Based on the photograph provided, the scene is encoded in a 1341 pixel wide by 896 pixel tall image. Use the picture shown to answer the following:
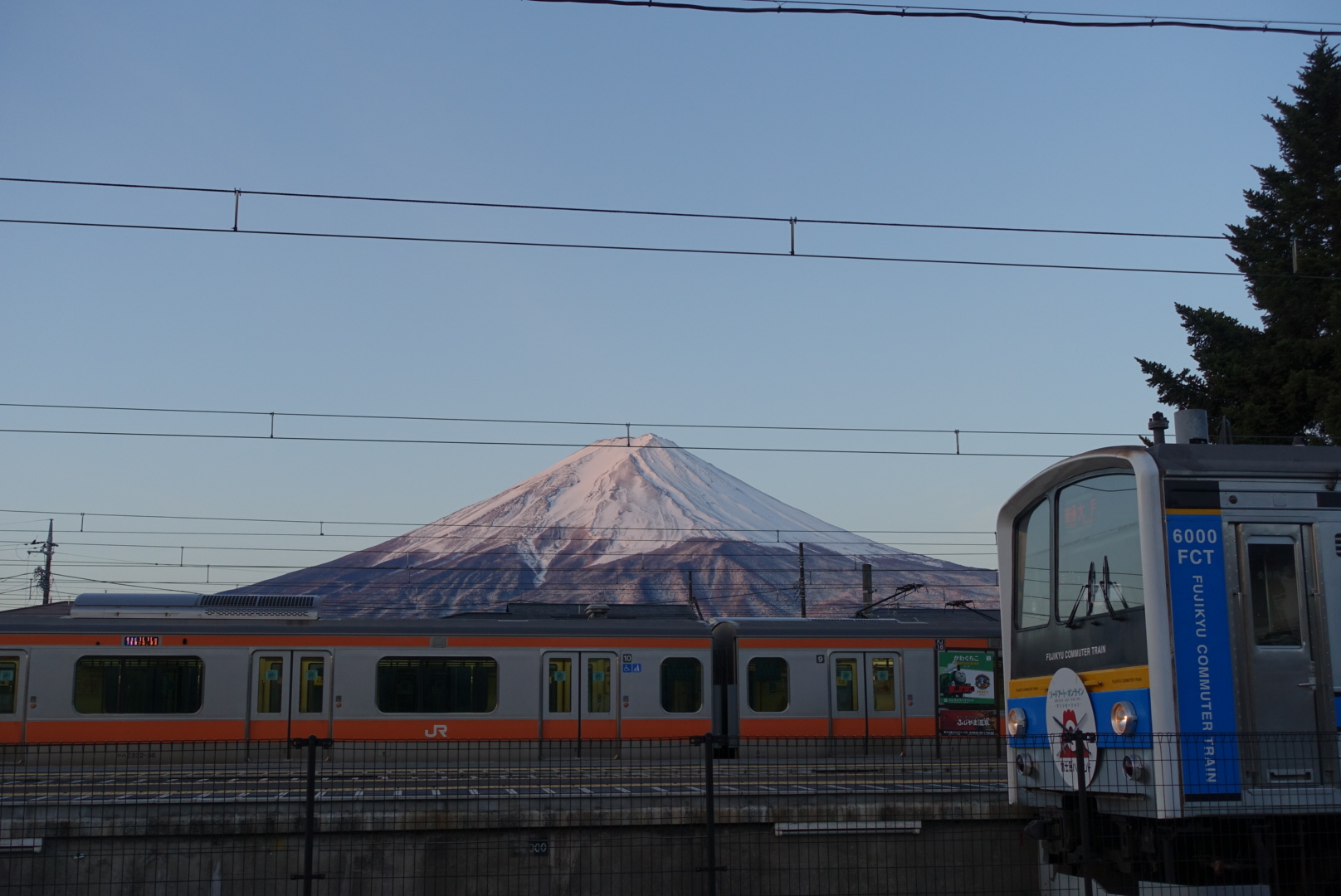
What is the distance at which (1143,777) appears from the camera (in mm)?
8539

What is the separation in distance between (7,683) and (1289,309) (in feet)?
95.7

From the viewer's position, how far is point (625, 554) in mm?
184250

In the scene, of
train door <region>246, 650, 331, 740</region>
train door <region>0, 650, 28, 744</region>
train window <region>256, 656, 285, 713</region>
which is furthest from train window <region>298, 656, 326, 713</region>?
train door <region>0, 650, 28, 744</region>

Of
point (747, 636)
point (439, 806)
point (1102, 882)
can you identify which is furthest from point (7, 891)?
point (747, 636)

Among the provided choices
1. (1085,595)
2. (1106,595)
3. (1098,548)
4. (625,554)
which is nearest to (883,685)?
(1085,595)

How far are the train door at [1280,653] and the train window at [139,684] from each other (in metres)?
17.8

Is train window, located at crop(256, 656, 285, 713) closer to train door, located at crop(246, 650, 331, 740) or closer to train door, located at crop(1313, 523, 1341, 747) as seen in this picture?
train door, located at crop(246, 650, 331, 740)

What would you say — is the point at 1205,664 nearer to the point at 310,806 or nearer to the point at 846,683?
the point at 310,806

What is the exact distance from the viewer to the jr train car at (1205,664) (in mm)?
8523

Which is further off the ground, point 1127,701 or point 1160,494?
point 1160,494

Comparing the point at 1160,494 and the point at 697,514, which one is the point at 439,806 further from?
the point at 697,514

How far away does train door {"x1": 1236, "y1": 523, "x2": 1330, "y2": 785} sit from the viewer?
870 centimetres

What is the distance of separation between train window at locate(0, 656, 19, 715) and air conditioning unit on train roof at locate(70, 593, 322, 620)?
1244mm

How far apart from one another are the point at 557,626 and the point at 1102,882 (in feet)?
47.2
